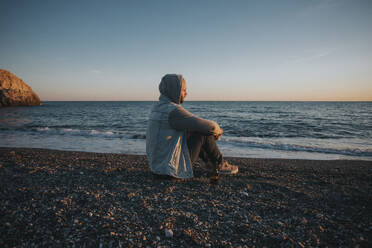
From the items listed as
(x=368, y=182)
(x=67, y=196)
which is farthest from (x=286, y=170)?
(x=67, y=196)

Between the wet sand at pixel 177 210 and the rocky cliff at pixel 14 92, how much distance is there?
2543 inches

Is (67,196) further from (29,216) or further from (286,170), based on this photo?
(286,170)

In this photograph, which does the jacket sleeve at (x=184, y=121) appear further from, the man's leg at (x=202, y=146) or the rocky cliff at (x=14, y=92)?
the rocky cliff at (x=14, y=92)

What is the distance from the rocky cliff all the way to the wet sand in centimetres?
6460

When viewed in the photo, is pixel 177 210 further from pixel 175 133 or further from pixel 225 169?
pixel 225 169

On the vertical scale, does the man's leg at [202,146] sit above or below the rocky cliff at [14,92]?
below

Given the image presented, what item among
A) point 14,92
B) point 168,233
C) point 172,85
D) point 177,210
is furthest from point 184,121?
point 14,92

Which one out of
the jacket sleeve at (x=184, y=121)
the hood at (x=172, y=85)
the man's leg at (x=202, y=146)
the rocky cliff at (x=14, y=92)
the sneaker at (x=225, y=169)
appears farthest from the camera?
the rocky cliff at (x=14, y=92)

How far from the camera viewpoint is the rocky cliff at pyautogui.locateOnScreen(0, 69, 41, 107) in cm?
4969

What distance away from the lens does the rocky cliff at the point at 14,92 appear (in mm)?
49688

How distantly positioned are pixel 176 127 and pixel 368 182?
185 inches

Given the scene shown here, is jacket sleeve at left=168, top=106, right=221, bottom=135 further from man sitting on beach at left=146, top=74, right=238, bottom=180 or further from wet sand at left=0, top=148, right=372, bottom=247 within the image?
wet sand at left=0, top=148, right=372, bottom=247

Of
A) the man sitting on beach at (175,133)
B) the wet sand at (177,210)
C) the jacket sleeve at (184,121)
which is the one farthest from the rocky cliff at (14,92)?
the jacket sleeve at (184,121)

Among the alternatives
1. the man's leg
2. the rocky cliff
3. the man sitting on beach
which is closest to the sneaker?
the man's leg
